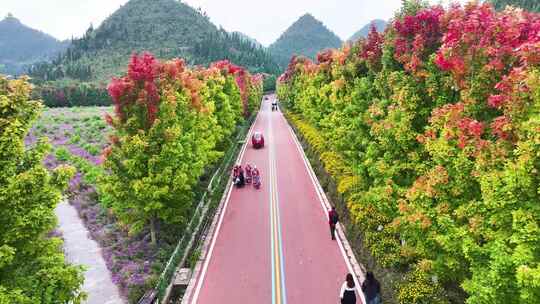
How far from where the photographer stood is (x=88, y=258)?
697 inches

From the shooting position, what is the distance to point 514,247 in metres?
7.53

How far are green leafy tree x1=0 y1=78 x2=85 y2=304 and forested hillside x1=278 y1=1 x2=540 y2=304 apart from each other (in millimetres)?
8715

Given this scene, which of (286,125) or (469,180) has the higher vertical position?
(469,180)

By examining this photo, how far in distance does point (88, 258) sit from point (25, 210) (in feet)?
36.1

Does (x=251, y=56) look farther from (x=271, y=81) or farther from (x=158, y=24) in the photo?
(x=158, y=24)

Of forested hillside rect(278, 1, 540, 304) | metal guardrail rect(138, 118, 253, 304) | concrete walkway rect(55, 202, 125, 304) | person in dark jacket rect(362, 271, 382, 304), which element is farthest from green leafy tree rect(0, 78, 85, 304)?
forested hillside rect(278, 1, 540, 304)

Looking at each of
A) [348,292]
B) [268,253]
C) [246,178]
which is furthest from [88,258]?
[348,292]

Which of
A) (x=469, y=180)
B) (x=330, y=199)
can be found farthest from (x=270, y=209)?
(x=469, y=180)

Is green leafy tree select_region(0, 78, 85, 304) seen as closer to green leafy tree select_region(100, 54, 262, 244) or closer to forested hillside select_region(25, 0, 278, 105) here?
green leafy tree select_region(100, 54, 262, 244)

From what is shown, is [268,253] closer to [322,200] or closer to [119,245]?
[322,200]

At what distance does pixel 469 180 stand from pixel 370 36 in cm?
1047

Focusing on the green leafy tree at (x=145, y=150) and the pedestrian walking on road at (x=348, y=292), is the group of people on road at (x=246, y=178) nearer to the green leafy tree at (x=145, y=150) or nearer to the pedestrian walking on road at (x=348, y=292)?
the green leafy tree at (x=145, y=150)

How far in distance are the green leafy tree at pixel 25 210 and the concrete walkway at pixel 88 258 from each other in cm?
305

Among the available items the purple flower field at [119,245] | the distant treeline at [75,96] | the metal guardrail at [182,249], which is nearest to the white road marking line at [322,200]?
the metal guardrail at [182,249]
